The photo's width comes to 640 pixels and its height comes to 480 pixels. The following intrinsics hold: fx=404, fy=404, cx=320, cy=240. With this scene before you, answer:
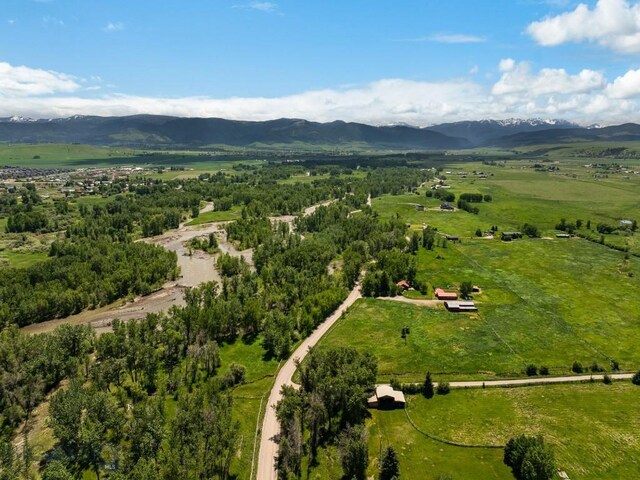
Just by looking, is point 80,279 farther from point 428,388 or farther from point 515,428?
point 515,428

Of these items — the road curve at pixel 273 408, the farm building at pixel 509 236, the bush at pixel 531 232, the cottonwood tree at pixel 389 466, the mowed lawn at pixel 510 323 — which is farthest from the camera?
the bush at pixel 531 232

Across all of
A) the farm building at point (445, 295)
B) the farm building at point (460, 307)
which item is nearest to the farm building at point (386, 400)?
the farm building at point (460, 307)

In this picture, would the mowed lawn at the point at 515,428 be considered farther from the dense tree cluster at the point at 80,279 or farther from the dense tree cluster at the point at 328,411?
the dense tree cluster at the point at 80,279

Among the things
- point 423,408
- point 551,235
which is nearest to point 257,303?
point 423,408

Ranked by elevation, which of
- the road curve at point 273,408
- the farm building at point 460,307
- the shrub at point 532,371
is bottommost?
the road curve at point 273,408

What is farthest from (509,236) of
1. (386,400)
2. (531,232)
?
(386,400)

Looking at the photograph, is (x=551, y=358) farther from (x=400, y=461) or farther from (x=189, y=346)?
(x=189, y=346)
